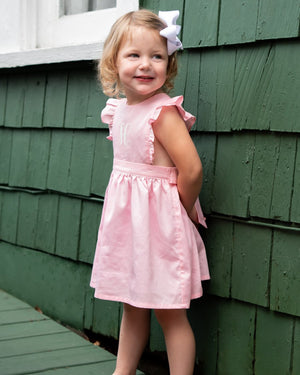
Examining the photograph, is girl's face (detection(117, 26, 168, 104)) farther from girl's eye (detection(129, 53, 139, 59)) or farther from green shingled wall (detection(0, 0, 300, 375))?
green shingled wall (detection(0, 0, 300, 375))

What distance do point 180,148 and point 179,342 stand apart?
697 mm

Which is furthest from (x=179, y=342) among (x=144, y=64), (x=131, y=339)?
(x=144, y=64)

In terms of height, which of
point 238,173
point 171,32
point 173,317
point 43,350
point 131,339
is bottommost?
point 43,350

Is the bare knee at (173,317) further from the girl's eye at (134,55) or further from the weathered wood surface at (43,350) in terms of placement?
the girl's eye at (134,55)

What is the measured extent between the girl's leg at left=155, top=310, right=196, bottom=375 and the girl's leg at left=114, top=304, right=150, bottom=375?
0.17m

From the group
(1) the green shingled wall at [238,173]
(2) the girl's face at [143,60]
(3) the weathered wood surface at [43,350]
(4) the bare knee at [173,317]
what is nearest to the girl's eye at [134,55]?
(2) the girl's face at [143,60]

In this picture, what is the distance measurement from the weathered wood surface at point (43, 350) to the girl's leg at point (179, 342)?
1.34ft

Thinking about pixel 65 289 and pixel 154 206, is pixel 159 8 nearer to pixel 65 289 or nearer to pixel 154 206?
pixel 154 206

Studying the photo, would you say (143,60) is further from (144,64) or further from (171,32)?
(171,32)

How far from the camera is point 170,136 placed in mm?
2168

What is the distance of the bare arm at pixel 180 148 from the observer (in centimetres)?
215

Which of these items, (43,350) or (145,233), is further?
(43,350)

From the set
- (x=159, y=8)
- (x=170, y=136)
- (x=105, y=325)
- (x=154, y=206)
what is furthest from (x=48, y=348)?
(x=159, y=8)

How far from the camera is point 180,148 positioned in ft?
7.06
